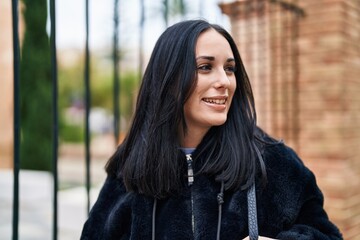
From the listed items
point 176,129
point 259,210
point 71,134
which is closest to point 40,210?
point 176,129

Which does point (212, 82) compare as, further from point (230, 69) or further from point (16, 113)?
point (16, 113)

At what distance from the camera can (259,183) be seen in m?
1.55

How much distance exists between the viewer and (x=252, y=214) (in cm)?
147

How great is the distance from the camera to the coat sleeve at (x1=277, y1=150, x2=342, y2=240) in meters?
1.48

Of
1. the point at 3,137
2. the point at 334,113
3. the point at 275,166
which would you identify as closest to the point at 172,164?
the point at 275,166

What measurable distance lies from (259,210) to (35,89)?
11.3 metres

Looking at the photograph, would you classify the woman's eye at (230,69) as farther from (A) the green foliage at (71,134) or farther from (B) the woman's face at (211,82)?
(A) the green foliage at (71,134)

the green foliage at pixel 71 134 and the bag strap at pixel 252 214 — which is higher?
the bag strap at pixel 252 214

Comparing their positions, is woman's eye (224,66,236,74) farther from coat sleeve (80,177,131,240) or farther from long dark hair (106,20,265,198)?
coat sleeve (80,177,131,240)

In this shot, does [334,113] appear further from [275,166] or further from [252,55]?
[275,166]

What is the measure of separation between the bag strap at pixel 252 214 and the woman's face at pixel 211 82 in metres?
0.27

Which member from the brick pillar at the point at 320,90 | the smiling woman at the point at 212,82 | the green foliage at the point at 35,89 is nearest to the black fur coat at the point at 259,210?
the smiling woman at the point at 212,82

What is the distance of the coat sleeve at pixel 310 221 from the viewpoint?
4.86 ft

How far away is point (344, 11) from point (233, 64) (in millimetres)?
1449
